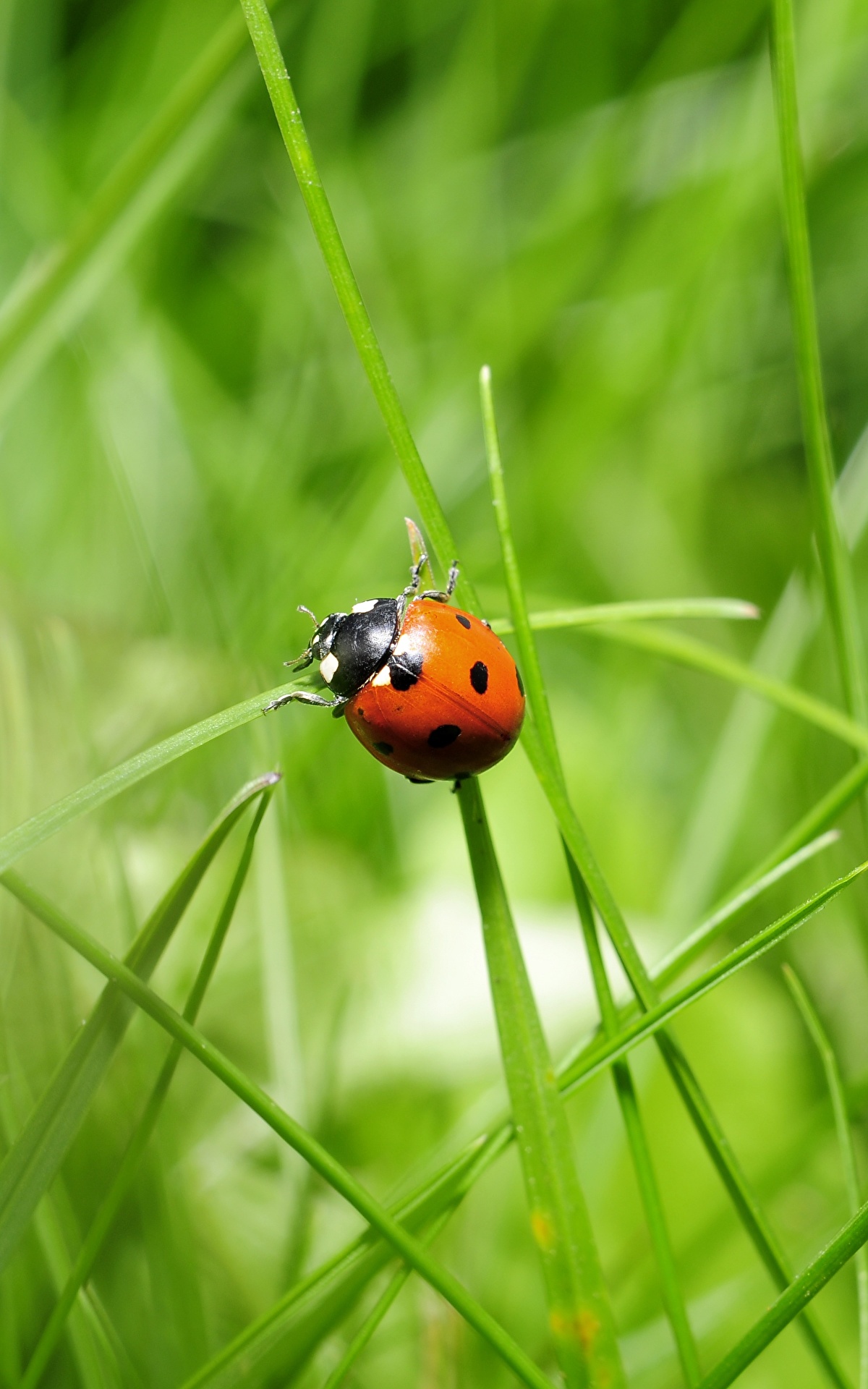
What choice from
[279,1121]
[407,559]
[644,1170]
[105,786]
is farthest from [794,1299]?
[407,559]

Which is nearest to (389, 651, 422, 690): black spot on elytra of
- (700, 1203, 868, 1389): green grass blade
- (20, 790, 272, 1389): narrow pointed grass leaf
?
(20, 790, 272, 1389): narrow pointed grass leaf

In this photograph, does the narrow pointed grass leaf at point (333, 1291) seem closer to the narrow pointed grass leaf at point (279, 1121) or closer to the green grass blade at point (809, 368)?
the narrow pointed grass leaf at point (279, 1121)

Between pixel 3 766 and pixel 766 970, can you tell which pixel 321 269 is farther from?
pixel 766 970

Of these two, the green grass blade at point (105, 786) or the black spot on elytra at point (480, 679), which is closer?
the green grass blade at point (105, 786)

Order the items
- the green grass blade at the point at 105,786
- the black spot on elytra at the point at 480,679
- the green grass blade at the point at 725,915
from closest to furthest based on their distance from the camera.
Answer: the green grass blade at the point at 105,786 < the green grass blade at the point at 725,915 < the black spot on elytra at the point at 480,679

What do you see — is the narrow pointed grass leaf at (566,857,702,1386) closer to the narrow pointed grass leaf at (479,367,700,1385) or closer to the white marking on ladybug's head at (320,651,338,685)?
the narrow pointed grass leaf at (479,367,700,1385)

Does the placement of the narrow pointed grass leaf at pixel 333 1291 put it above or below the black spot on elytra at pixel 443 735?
below

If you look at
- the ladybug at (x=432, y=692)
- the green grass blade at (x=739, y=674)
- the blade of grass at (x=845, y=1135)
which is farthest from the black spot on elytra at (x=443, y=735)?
the blade of grass at (x=845, y=1135)

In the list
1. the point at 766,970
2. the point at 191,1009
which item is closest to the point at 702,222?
the point at 766,970
